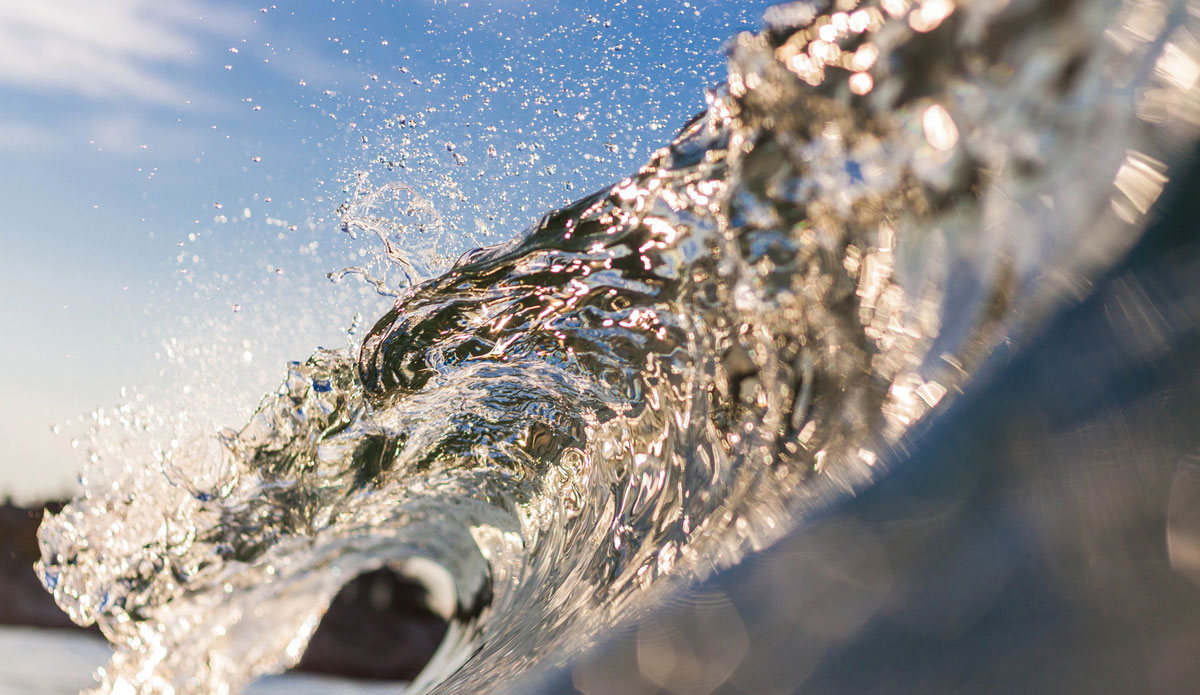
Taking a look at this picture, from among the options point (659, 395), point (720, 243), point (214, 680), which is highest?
point (720, 243)

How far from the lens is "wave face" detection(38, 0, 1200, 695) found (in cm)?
36

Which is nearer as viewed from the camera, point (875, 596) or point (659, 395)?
point (875, 596)

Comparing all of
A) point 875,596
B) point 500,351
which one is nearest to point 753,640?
point 875,596

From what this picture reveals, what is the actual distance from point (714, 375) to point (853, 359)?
0.89 ft

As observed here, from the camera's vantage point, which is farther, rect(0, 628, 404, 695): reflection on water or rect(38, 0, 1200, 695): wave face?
rect(0, 628, 404, 695): reflection on water

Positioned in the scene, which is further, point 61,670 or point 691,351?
point 61,670

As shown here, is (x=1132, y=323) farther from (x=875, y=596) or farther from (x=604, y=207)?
(x=604, y=207)

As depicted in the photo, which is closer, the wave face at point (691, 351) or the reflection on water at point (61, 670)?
the wave face at point (691, 351)

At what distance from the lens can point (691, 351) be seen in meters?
0.86

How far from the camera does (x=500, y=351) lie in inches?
45.9

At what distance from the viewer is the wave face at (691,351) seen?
0.36 meters

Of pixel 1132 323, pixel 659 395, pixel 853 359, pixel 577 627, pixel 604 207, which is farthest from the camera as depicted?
pixel 659 395

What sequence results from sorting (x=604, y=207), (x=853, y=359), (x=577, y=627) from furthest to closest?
(x=604, y=207)
(x=577, y=627)
(x=853, y=359)

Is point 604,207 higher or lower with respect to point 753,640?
higher
